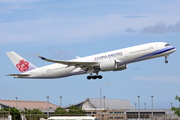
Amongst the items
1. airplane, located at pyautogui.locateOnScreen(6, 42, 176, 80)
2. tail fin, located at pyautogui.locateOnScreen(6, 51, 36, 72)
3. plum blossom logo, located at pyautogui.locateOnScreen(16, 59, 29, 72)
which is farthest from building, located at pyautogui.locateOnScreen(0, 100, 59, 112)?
airplane, located at pyautogui.locateOnScreen(6, 42, 176, 80)

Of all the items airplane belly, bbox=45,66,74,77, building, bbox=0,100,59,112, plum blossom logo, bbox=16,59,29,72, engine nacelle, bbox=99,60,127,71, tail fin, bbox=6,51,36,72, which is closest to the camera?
engine nacelle, bbox=99,60,127,71

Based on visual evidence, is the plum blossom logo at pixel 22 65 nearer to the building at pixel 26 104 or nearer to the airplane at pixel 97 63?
the airplane at pixel 97 63

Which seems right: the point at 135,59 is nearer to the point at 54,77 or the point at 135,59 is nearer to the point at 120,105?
the point at 54,77

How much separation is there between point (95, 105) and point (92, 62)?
9063cm

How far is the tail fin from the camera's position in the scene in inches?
3502

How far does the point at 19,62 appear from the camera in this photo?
299 feet

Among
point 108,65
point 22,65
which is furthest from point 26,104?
point 108,65

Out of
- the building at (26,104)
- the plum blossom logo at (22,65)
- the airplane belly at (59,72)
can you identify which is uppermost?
the plum blossom logo at (22,65)

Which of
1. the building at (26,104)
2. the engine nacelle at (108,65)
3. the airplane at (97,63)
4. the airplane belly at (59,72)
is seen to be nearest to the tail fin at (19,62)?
the airplane at (97,63)

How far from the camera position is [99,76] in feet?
269

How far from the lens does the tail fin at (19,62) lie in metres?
88.9

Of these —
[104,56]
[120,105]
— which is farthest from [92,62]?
[120,105]

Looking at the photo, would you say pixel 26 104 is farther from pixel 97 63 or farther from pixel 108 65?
pixel 108 65

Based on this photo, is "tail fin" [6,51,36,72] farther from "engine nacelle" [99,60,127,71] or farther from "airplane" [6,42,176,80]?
"engine nacelle" [99,60,127,71]
